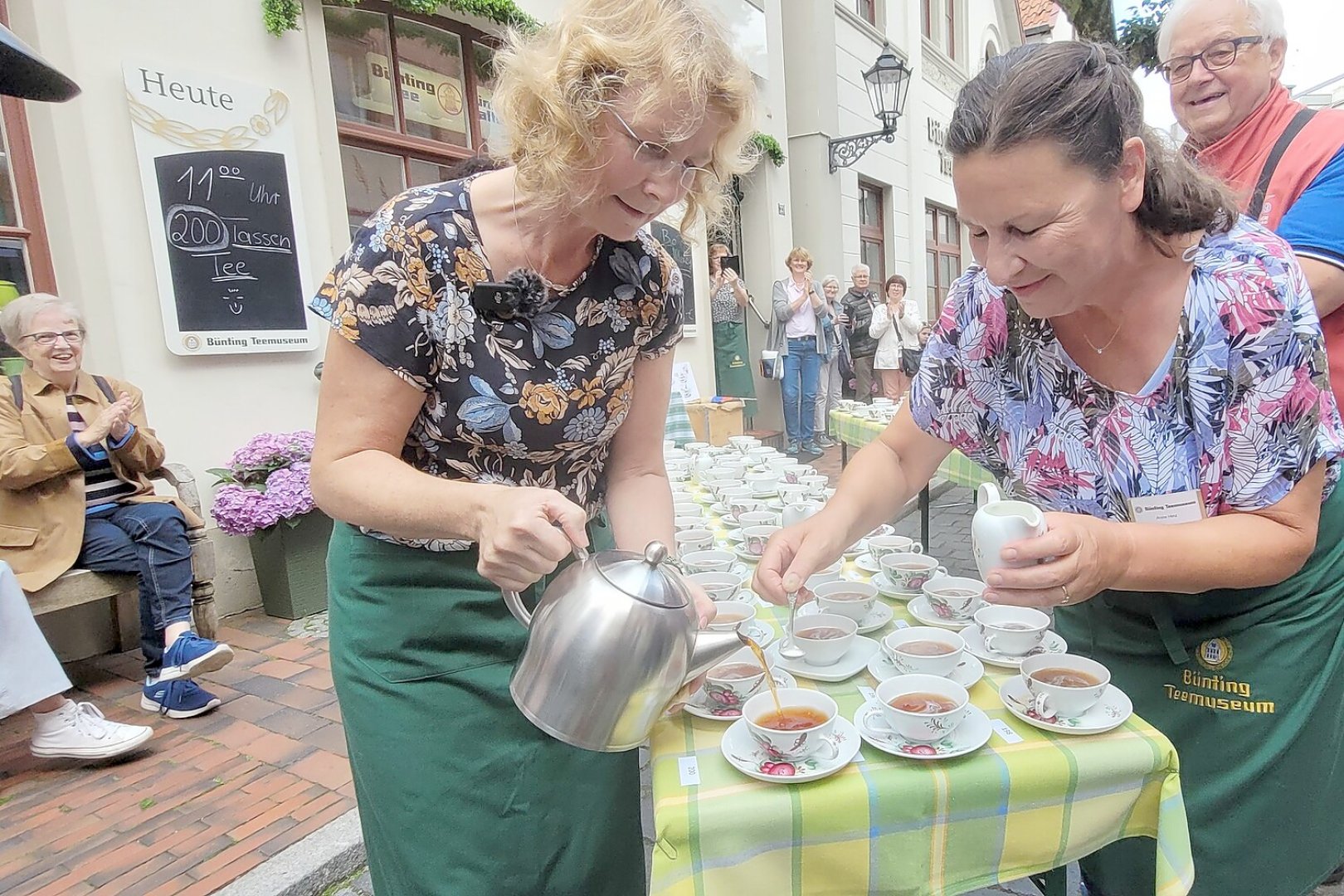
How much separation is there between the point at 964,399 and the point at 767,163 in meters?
7.62

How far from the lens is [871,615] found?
1560mm

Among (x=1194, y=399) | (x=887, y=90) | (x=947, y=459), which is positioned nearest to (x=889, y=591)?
(x=1194, y=399)

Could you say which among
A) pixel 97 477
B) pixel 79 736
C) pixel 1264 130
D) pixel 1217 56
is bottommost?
pixel 79 736

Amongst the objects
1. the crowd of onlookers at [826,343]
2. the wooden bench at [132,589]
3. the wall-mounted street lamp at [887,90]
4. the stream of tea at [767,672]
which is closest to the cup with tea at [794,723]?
the stream of tea at [767,672]

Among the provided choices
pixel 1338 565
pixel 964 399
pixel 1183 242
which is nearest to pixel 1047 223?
pixel 1183 242

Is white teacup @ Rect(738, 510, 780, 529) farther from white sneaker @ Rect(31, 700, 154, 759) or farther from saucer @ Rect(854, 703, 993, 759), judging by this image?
white sneaker @ Rect(31, 700, 154, 759)

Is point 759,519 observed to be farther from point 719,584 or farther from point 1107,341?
point 1107,341

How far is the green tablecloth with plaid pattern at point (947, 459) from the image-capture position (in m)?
3.74

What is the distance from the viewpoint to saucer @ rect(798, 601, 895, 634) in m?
1.51

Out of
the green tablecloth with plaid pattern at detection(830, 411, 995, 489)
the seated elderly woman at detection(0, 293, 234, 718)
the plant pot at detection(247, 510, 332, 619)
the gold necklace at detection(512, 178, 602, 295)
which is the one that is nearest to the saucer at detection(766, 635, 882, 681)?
the gold necklace at detection(512, 178, 602, 295)

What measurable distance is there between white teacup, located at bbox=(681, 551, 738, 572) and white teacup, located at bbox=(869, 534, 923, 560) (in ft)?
1.13

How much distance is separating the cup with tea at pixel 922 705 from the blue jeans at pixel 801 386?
265 inches

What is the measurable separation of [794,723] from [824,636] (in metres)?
0.27

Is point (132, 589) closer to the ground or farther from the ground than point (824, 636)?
closer to the ground
